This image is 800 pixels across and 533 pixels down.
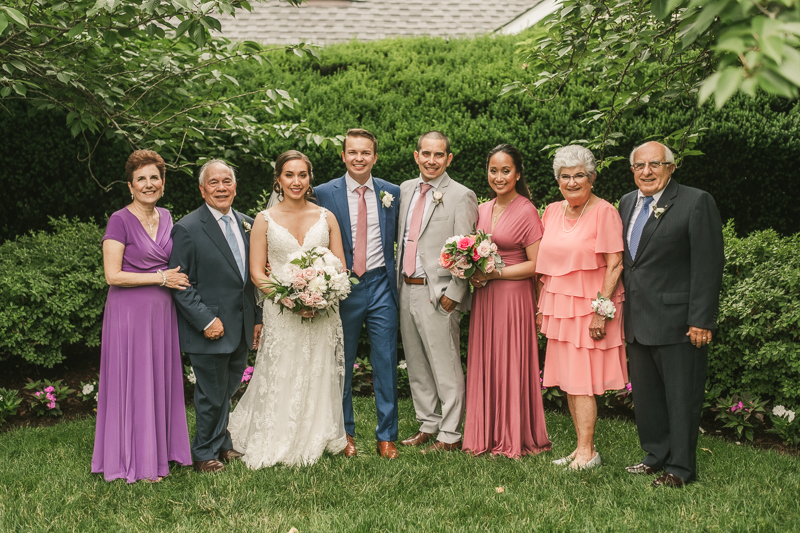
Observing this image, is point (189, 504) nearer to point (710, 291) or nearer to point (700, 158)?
point (710, 291)

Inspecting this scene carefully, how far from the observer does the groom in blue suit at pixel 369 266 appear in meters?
5.13

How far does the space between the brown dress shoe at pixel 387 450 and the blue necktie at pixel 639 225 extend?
2.37m

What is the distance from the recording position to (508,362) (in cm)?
506

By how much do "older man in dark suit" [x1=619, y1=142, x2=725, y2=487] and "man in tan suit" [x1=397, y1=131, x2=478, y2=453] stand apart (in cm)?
135

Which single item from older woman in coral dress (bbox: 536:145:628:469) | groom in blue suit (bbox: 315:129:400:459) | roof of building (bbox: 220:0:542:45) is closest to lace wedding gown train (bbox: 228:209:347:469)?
groom in blue suit (bbox: 315:129:400:459)

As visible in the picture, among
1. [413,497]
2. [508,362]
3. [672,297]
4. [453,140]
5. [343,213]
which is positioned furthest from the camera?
[453,140]

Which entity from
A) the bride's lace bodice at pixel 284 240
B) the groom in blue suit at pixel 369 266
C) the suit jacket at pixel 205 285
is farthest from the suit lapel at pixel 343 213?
the suit jacket at pixel 205 285

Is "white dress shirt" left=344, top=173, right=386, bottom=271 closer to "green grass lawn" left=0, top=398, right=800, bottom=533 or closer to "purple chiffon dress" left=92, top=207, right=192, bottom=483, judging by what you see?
"purple chiffon dress" left=92, top=207, right=192, bottom=483

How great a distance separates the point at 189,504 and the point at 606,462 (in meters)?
3.08

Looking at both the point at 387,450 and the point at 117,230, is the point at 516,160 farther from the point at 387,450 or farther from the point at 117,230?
the point at 117,230

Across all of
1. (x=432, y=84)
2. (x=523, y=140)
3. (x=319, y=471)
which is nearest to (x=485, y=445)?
(x=319, y=471)

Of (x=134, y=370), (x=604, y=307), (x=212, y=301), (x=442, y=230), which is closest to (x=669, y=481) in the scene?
(x=604, y=307)

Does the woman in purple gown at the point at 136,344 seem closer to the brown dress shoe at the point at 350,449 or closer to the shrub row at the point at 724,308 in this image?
the brown dress shoe at the point at 350,449

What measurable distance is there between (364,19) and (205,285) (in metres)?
11.0
